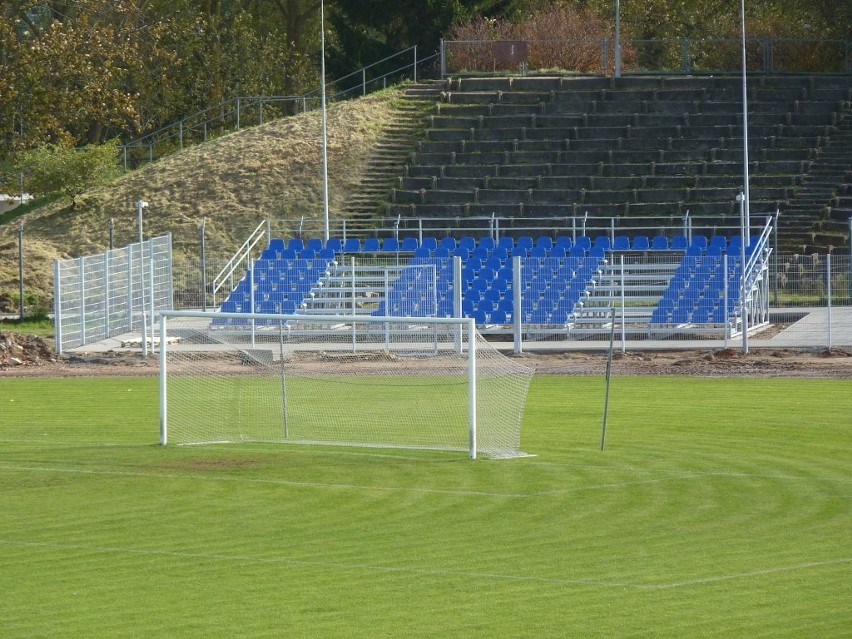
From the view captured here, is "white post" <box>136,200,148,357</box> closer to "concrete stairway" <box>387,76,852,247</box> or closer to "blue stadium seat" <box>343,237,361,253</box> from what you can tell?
"blue stadium seat" <box>343,237,361,253</box>

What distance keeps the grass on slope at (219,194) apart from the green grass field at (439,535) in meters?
26.1

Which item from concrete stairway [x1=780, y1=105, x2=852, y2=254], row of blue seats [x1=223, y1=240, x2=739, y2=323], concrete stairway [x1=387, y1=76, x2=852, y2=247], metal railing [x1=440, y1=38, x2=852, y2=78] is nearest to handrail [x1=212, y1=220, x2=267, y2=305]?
row of blue seats [x1=223, y1=240, x2=739, y2=323]

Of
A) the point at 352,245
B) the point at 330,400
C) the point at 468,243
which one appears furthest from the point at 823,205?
the point at 330,400

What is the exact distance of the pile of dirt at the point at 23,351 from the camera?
30097 millimetres

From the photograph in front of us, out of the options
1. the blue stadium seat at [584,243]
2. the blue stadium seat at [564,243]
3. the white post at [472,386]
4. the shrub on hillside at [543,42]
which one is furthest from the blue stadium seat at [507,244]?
the white post at [472,386]

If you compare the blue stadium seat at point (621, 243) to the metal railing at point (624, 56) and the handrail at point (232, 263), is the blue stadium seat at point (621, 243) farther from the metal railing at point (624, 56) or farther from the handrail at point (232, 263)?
the metal railing at point (624, 56)

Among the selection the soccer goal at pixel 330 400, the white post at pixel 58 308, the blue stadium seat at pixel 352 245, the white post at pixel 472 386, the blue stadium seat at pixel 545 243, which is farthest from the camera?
the blue stadium seat at pixel 352 245

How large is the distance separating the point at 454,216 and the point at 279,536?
33.2 m

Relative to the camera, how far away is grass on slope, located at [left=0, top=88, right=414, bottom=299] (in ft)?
148

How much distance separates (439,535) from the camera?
11992 millimetres

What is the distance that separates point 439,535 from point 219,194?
120 ft

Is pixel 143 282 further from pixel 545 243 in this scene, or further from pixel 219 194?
pixel 219 194

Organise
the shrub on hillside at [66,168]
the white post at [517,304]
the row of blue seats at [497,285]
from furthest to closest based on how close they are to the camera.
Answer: the shrub on hillside at [66,168] → the row of blue seats at [497,285] → the white post at [517,304]

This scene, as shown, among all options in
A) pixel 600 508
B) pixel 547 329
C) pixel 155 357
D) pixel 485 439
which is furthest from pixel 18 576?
pixel 547 329
